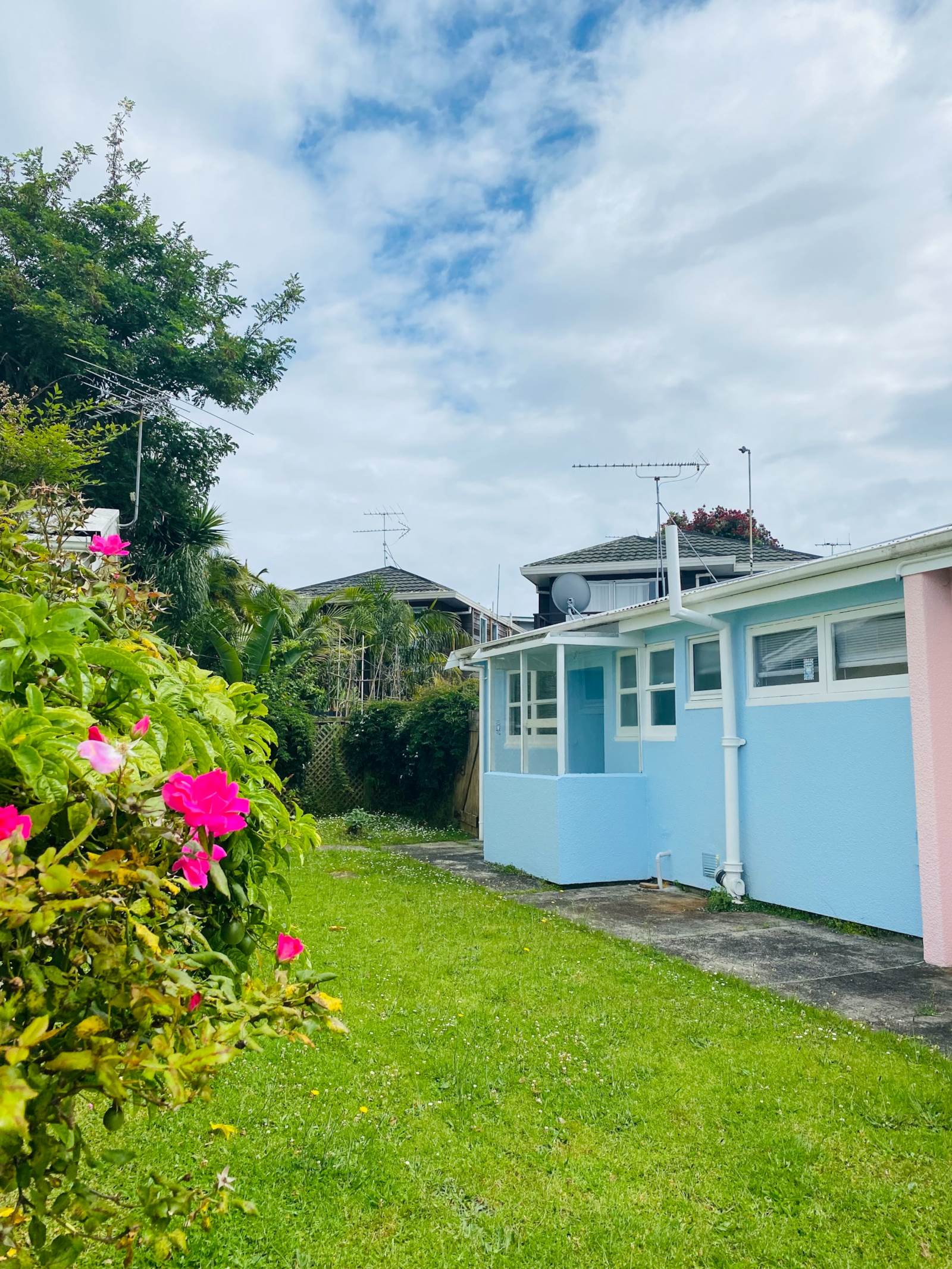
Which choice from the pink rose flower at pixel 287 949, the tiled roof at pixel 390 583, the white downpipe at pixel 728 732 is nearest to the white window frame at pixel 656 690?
the white downpipe at pixel 728 732

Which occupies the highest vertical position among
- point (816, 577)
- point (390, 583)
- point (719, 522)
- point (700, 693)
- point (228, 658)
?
point (719, 522)

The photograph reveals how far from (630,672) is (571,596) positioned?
3294mm

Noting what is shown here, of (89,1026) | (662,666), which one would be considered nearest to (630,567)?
(662,666)

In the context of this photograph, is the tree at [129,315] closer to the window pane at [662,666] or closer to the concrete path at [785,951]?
the window pane at [662,666]

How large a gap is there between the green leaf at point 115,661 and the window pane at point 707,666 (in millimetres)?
8125

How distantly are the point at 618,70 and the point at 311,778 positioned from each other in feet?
41.1

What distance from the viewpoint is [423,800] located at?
51.4 ft

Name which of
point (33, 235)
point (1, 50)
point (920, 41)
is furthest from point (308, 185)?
point (33, 235)

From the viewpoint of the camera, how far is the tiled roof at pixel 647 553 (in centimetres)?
1755

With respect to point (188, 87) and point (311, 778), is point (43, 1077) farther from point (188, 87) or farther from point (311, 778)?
point (311, 778)

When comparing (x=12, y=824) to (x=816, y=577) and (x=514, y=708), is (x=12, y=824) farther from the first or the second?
(x=514, y=708)

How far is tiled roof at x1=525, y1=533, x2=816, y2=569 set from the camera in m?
17.5

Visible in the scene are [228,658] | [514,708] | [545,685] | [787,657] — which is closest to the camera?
[787,657]

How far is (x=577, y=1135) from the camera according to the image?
11.5ft
